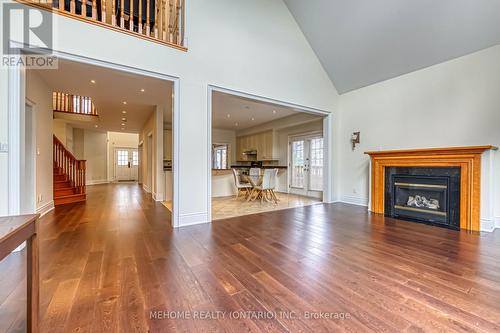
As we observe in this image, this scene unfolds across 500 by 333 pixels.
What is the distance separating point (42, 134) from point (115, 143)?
29.3 ft

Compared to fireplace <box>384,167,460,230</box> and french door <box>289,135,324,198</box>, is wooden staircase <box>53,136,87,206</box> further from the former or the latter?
fireplace <box>384,167,460,230</box>

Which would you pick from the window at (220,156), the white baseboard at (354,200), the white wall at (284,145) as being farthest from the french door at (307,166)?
the window at (220,156)

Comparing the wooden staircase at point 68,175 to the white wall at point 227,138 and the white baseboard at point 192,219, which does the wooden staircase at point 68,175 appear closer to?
the white baseboard at point 192,219

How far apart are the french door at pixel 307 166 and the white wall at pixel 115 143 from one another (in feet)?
32.2

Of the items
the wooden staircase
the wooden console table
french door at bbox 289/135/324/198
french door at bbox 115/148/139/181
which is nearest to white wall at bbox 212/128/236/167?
french door at bbox 289/135/324/198

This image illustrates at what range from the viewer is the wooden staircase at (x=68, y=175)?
18.0ft

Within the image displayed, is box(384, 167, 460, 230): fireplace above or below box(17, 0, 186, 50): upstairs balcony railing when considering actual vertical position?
below

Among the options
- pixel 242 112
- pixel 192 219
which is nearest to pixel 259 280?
pixel 192 219

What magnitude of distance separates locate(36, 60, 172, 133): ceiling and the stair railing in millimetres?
1468

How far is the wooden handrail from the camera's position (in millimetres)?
7043

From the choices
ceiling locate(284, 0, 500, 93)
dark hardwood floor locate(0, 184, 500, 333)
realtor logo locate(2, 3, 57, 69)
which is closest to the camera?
dark hardwood floor locate(0, 184, 500, 333)

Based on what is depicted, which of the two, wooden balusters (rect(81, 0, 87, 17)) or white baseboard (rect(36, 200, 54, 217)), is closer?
wooden balusters (rect(81, 0, 87, 17))

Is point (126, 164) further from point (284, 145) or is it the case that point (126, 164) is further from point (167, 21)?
point (167, 21)

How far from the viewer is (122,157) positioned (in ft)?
41.1
